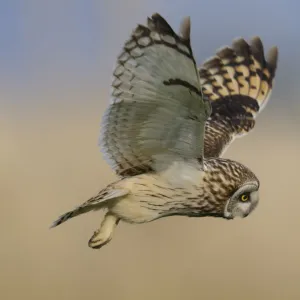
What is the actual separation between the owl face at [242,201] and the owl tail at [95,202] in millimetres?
221

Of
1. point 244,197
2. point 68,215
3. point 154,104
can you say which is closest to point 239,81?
point 244,197

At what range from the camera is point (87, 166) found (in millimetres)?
2398

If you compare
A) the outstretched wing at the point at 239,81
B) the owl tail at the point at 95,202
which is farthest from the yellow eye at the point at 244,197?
the outstretched wing at the point at 239,81

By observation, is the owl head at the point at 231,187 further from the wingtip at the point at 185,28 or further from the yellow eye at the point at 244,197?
the wingtip at the point at 185,28

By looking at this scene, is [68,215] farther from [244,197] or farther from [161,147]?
[244,197]

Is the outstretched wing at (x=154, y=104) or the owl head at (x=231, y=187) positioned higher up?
the outstretched wing at (x=154, y=104)

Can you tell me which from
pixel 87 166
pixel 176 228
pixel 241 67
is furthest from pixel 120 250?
pixel 241 67

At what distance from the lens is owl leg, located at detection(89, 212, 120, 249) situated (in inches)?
57.9

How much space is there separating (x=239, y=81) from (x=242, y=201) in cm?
52

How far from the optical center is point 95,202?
1.40m

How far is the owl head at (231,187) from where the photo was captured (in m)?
1.46

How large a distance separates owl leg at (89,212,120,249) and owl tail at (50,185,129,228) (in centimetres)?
4

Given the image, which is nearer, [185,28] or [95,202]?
[185,28]

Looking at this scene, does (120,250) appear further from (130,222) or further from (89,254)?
(130,222)
